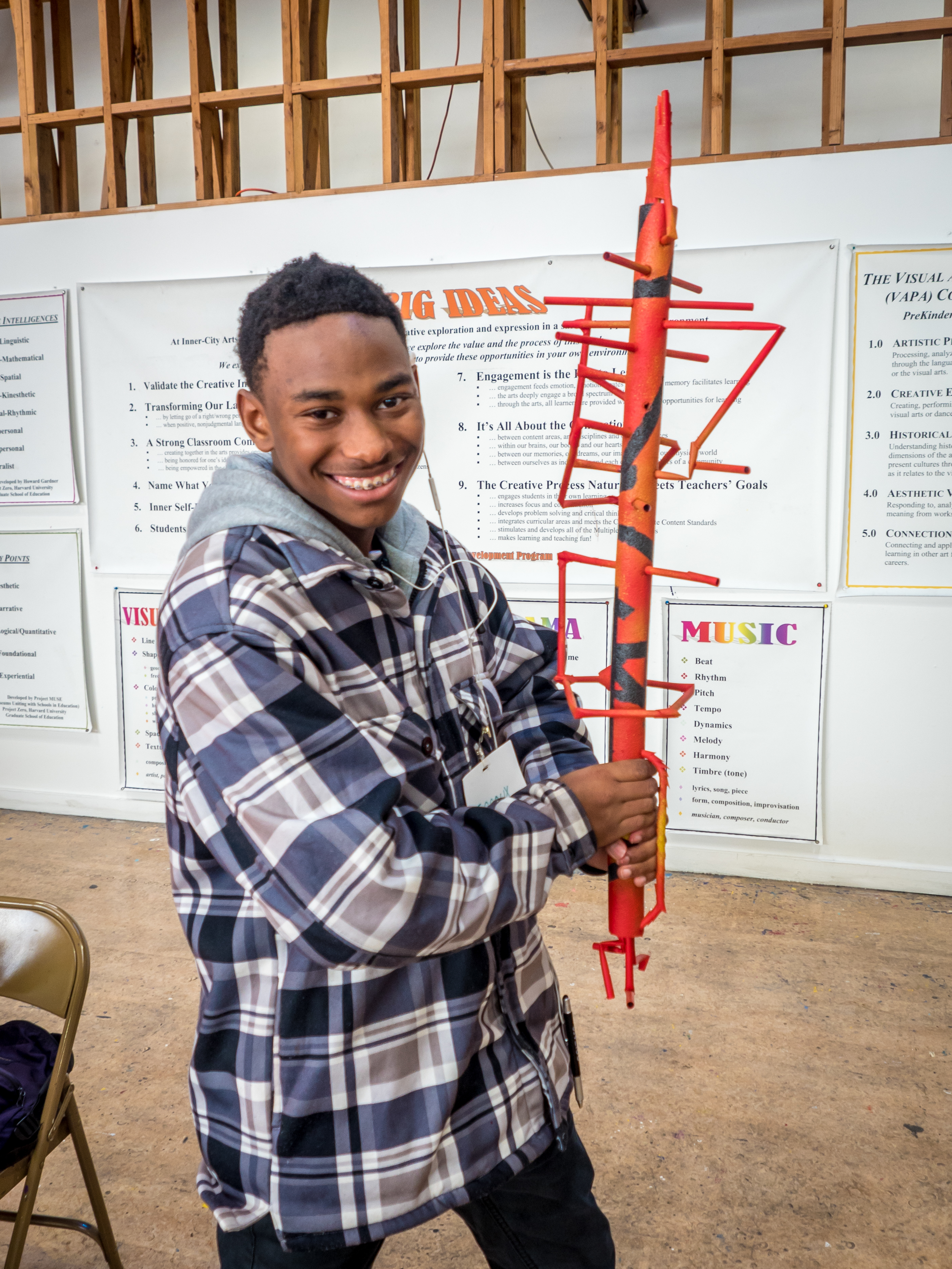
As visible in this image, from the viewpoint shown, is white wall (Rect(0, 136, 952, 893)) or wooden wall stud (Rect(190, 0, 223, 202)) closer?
white wall (Rect(0, 136, 952, 893))

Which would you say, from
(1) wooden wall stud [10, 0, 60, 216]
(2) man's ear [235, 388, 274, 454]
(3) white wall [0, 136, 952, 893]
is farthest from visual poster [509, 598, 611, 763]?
(1) wooden wall stud [10, 0, 60, 216]

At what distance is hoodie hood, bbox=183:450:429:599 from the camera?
85 centimetres

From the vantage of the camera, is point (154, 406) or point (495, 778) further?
point (154, 406)

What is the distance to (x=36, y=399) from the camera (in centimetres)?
335

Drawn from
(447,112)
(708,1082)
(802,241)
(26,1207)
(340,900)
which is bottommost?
(708,1082)

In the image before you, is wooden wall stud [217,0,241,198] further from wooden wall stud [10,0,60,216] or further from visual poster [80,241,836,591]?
visual poster [80,241,836,591]

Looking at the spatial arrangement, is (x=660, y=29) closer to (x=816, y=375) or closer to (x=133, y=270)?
(x=816, y=375)

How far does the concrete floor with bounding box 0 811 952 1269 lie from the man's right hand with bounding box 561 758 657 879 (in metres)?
1.07

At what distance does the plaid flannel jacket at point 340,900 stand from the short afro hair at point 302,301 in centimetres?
22

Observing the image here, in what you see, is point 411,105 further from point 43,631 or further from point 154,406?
point 43,631

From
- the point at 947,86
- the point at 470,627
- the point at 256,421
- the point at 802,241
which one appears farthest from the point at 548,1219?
the point at 947,86

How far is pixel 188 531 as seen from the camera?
34.4 inches

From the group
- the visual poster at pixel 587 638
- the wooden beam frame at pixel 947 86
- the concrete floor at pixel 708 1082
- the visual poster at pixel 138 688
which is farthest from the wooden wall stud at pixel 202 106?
the concrete floor at pixel 708 1082

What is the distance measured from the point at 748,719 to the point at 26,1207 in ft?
7.47
